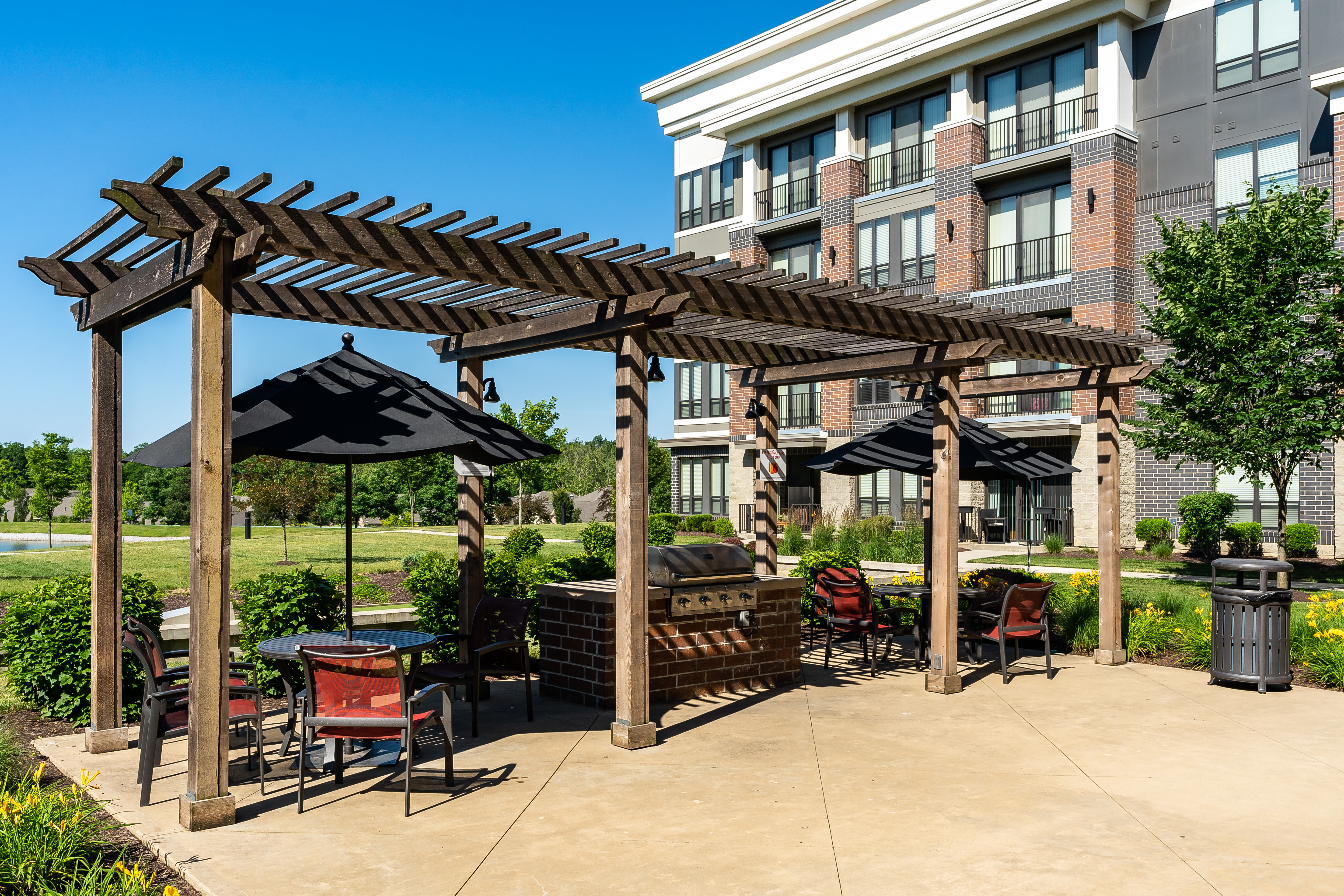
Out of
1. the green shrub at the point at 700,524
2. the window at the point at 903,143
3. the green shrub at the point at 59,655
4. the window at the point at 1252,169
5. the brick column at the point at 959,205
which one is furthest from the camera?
the green shrub at the point at 700,524

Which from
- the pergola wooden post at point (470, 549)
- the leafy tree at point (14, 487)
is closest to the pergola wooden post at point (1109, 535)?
the pergola wooden post at point (470, 549)

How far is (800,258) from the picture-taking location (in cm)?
3331

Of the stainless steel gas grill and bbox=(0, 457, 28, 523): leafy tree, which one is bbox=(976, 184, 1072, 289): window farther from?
bbox=(0, 457, 28, 523): leafy tree

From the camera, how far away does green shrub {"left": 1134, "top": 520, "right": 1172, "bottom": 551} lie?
2375 cm

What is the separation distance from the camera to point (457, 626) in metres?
9.62

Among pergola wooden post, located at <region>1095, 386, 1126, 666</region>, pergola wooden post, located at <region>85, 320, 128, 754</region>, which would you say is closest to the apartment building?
pergola wooden post, located at <region>1095, 386, 1126, 666</region>

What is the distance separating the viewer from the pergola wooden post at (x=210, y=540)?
5.27 metres

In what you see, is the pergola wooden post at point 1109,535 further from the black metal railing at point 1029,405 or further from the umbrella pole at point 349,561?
the black metal railing at point 1029,405

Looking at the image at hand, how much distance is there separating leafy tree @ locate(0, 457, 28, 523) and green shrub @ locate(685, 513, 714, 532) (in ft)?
112

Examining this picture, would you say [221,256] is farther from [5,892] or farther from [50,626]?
[50,626]

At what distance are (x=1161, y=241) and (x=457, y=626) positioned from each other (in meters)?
22.4

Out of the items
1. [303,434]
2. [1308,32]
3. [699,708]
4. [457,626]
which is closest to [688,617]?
[699,708]

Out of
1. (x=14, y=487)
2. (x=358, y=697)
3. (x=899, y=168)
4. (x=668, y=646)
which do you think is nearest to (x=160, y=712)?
(x=358, y=697)

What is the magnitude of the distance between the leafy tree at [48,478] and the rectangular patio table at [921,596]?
103ft
